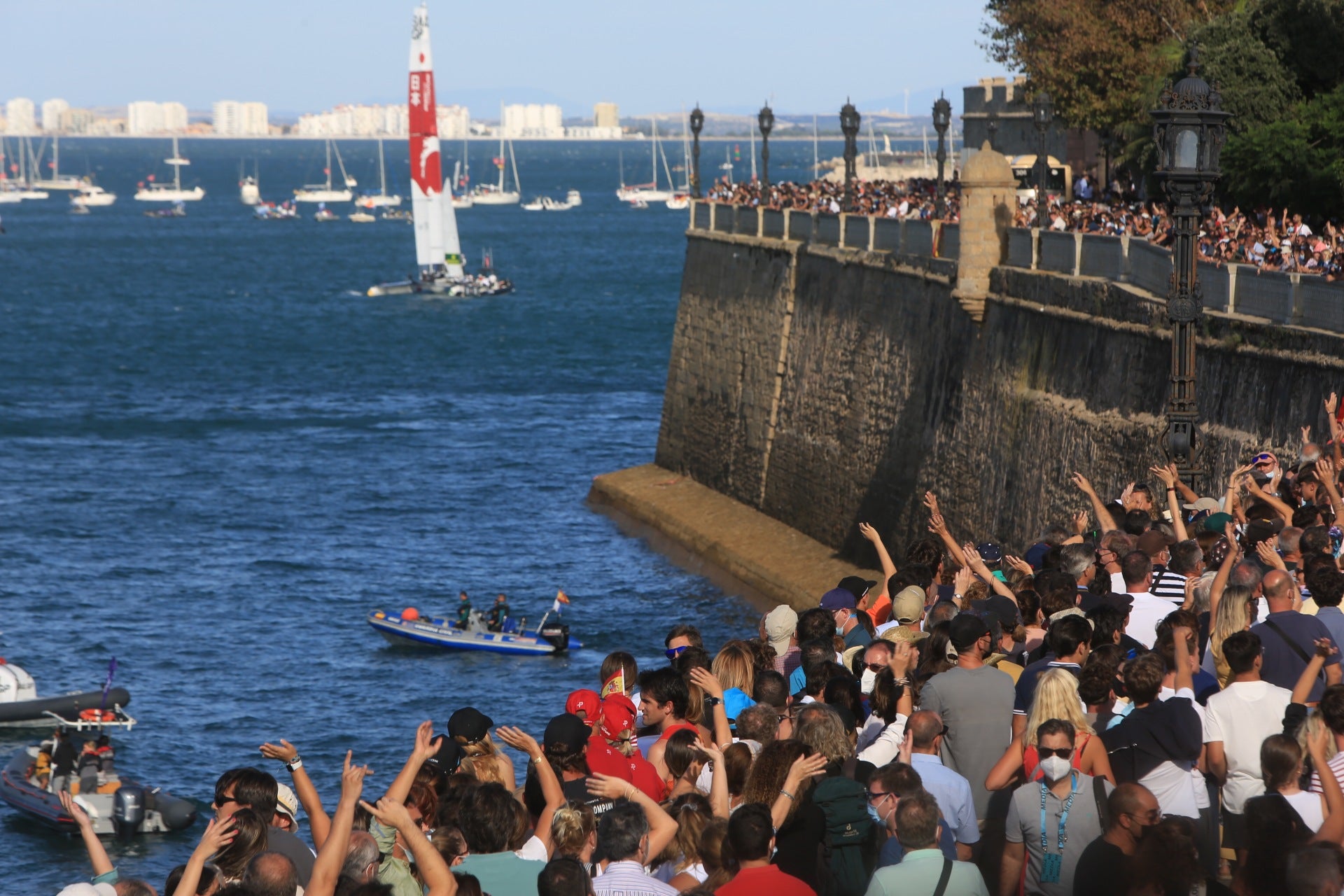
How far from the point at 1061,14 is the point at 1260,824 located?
1381 inches

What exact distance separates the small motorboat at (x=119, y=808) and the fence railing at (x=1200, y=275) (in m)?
13.9

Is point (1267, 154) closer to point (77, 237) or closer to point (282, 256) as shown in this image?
point (282, 256)

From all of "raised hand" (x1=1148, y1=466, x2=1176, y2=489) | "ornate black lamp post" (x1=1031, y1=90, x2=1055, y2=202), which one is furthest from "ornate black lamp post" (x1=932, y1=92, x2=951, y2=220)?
"raised hand" (x1=1148, y1=466, x2=1176, y2=489)

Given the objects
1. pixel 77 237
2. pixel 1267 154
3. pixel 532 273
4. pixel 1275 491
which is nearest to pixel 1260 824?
pixel 1275 491

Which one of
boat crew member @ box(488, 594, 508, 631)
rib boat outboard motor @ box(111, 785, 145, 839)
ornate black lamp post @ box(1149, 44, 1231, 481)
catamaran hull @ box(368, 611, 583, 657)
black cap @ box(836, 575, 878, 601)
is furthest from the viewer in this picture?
boat crew member @ box(488, 594, 508, 631)

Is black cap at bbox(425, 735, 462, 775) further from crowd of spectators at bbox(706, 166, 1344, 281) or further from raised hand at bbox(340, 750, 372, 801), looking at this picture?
crowd of spectators at bbox(706, 166, 1344, 281)

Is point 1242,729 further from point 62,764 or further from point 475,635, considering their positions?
point 475,635

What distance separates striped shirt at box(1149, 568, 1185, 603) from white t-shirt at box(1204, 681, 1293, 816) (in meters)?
2.11

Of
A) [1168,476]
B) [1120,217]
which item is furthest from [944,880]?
[1120,217]

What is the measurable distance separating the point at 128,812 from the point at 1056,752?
20.2 m

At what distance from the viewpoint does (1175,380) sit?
15797 mm

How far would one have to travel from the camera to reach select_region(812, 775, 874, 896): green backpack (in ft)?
23.8

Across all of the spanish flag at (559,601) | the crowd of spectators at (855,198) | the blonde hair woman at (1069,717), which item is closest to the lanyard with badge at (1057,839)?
the blonde hair woman at (1069,717)

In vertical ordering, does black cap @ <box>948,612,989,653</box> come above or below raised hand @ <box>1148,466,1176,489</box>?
above
